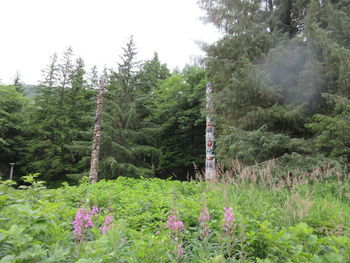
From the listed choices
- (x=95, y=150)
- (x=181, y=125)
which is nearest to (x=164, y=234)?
(x=95, y=150)

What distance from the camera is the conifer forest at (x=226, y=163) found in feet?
6.33

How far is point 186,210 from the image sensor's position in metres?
3.32

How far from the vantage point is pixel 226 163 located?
8.12 m

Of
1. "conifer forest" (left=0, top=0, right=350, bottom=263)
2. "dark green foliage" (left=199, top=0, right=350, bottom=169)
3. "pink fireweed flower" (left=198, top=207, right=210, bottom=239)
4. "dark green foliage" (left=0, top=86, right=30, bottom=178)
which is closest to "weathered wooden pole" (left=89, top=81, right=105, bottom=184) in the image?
"conifer forest" (left=0, top=0, right=350, bottom=263)

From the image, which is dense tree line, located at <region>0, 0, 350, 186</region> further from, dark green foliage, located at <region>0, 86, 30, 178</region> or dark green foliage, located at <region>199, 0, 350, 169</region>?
dark green foliage, located at <region>0, 86, 30, 178</region>

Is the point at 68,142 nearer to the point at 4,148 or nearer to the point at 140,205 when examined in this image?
the point at 4,148

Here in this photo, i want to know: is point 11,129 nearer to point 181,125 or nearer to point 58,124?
point 58,124

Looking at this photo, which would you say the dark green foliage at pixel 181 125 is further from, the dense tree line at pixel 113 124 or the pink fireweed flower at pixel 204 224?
the pink fireweed flower at pixel 204 224

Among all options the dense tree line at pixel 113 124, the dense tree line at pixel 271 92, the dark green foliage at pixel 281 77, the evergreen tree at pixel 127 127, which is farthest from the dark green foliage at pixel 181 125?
the dark green foliage at pixel 281 77

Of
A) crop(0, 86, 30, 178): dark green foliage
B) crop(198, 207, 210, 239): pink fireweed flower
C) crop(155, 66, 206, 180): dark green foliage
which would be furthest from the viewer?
crop(0, 86, 30, 178): dark green foliage

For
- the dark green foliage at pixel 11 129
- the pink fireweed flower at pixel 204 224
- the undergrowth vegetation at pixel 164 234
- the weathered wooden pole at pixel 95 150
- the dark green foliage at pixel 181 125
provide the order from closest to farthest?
the undergrowth vegetation at pixel 164 234, the pink fireweed flower at pixel 204 224, the weathered wooden pole at pixel 95 150, the dark green foliage at pixel 181 125, the dark green foliage at pixel 11 129

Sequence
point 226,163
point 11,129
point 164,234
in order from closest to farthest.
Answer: point 164,234, point 226,163, point 11,129

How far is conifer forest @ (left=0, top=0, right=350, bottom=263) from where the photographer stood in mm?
1931

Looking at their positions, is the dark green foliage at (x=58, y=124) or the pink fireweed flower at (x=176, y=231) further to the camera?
the dark green foliage at (x=58, y=124)
